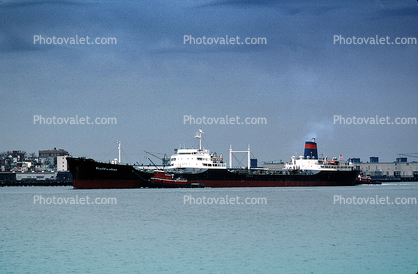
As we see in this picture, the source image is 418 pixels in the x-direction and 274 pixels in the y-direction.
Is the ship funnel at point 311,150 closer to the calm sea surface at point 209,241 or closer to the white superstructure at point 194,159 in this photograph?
the white superstructure at point 194,159

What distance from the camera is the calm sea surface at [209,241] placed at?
18703mm

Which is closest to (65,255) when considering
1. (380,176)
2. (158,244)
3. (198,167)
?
(158,244)

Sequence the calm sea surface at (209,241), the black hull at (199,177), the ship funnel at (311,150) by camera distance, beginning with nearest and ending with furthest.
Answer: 1. the calm sea surface at (209,241)
2. the black hull at (199,177)
3. the ship funnel at (311,150)

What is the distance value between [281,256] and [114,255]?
22.4 ft

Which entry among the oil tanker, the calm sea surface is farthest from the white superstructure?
the calm sea surface

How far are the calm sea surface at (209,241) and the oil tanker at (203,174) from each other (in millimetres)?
24667

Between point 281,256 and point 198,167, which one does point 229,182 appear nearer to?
point 198,167

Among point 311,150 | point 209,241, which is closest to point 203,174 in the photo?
point 311,150

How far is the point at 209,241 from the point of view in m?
23.9

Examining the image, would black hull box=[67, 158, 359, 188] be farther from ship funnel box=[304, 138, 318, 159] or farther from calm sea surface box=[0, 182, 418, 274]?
calm sea surface box=[0, 182, 418, 274]

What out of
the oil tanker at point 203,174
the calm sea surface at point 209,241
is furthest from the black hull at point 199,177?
the calm sea surface at point 209,241

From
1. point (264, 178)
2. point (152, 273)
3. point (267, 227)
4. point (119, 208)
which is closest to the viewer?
point (152, 273)

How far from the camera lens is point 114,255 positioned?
67.6ft

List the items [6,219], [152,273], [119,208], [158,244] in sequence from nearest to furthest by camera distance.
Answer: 1. [152,273]
2. [158,244]
3. [6,219]
4. [119,208]
